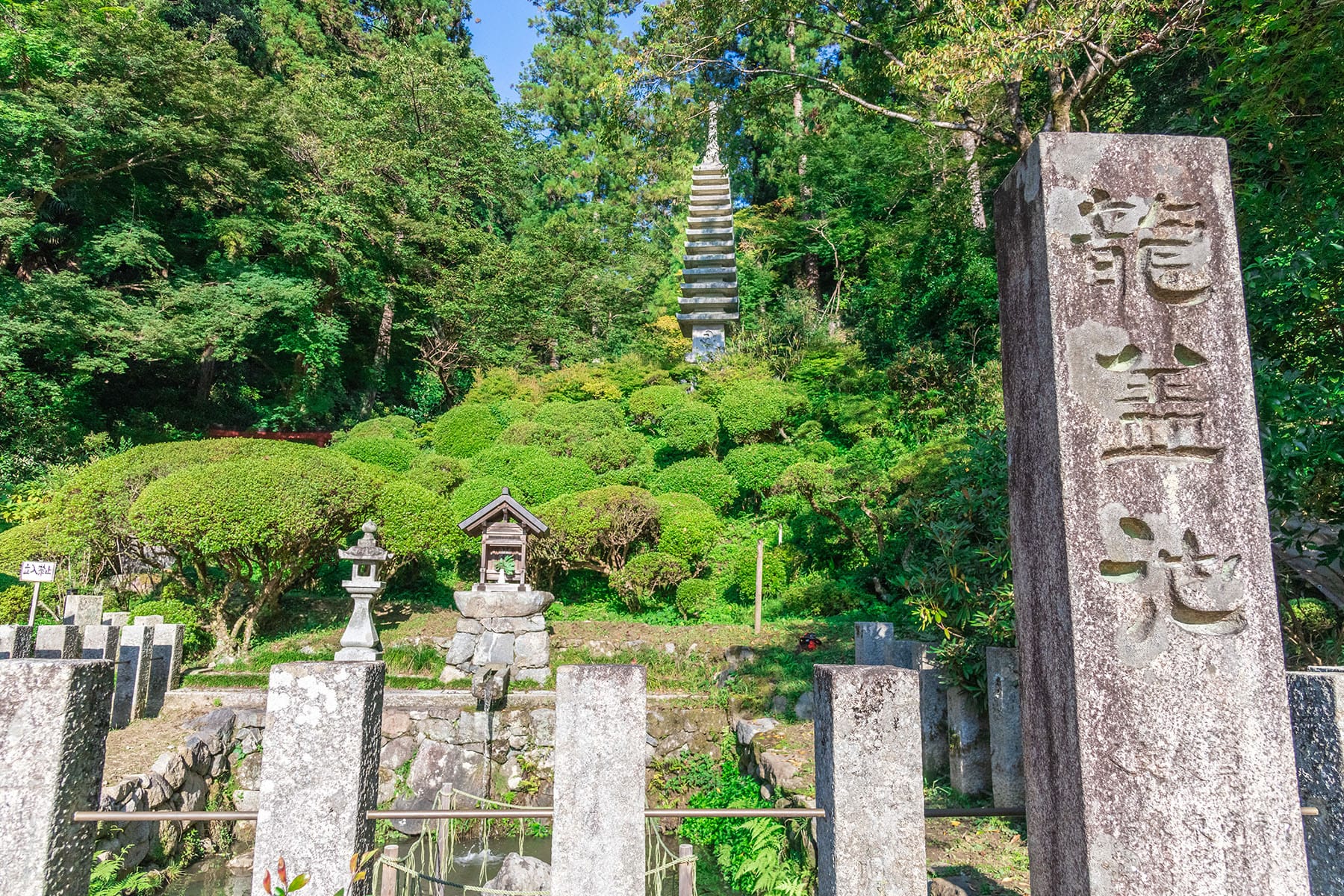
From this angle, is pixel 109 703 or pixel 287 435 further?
pixel 287 435

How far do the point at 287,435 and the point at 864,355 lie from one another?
47.9ft

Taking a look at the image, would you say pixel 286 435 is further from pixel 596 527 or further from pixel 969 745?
pixel 969 745

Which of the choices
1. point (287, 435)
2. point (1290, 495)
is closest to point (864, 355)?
point (1290, 495)

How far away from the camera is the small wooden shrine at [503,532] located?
1116 centimetres

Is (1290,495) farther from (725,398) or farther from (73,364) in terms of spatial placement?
(73,364)

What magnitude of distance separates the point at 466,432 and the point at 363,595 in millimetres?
7467

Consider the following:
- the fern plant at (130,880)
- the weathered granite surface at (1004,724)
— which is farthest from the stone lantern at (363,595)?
the weathered granite surface at (1004,724)

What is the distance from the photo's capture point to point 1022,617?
269 centimetres

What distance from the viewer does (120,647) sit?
8.20 metres

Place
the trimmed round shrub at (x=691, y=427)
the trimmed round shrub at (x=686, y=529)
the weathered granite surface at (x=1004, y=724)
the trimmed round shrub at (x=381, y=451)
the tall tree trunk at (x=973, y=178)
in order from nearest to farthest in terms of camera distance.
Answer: the weathered granite surface at (x=1004, y=724)
the trimmed round shrub at (x=686, y=529)
the tall tree trunk at (x=973, y=178)
the trimmed round shrub at (x=381, y=451)
the trimmed round shrub at (x=691, y=427)

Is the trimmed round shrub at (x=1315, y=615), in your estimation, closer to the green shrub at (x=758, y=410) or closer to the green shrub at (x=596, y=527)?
the green shrub at (x=596, y=527)

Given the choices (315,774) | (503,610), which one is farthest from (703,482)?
(315,774)

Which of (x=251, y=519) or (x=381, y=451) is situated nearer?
(x=251, y=519)

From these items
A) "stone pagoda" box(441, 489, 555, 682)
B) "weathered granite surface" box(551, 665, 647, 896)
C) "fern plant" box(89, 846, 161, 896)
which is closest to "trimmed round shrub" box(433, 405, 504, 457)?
"stone pagoda" box(441, 489, 555, 682)
